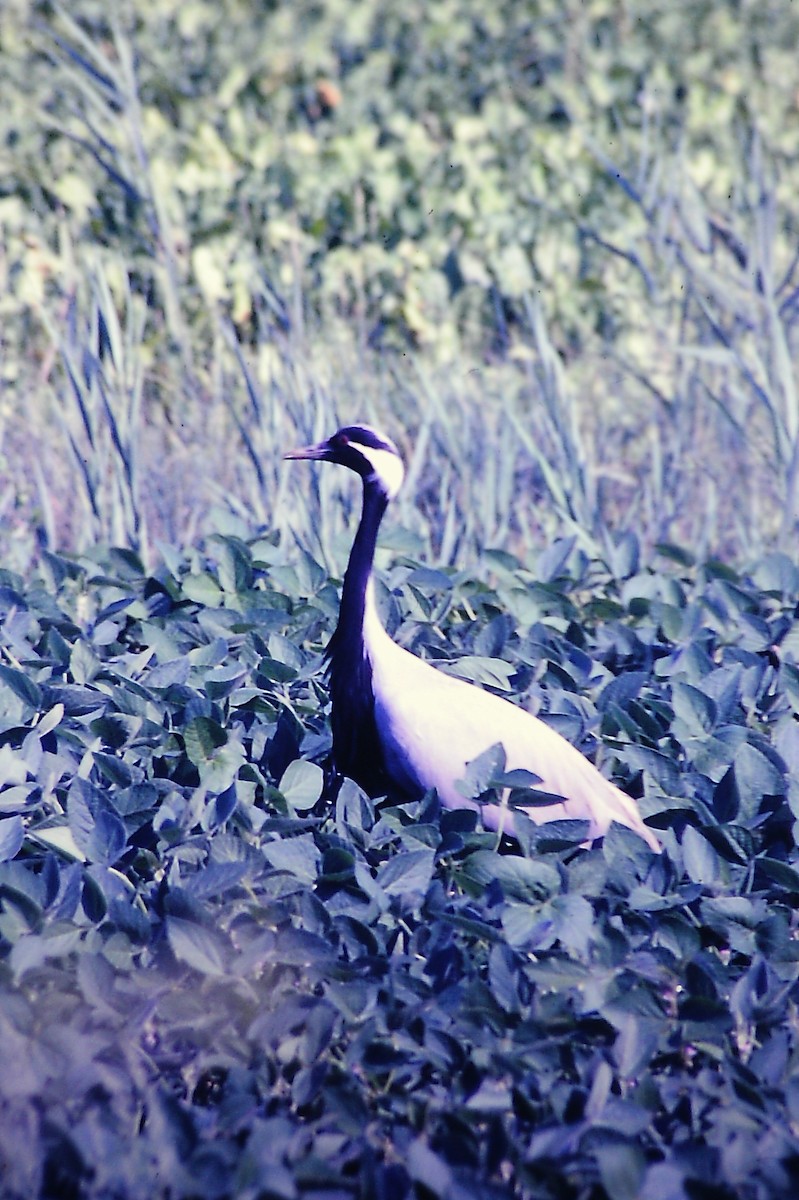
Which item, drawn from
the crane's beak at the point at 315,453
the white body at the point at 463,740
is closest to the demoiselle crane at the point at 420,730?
the white body at the point at 463,740

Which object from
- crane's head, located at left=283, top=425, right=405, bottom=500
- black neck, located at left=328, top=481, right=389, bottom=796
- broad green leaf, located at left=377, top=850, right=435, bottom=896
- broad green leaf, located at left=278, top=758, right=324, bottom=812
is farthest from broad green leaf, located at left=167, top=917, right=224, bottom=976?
→ crane's head, located at left=283, top=425, right=405, bottom=500

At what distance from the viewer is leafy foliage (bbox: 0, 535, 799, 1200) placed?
1.60 m

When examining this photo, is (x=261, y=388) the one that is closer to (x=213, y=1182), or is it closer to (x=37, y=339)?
(x=37, y=339)

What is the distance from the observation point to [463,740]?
2451 millimetres

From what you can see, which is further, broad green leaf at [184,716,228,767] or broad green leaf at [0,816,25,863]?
broad green leaf at [184,716,228,767]

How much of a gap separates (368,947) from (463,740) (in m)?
0.58

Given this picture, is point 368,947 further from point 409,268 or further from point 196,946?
point 409,268

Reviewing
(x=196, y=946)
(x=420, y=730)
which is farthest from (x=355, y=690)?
(x=196, y=946)

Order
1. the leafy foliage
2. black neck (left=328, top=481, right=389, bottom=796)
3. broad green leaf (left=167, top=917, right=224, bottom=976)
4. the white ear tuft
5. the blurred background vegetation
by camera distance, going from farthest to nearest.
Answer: the blurred background vegetation → the white ear tuft → black neck (left=328, top=481, right=389, bottom=796) → broad green leaf (left=167, top=917, right=224, bottom=976) → the leafy foliage

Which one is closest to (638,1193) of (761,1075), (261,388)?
(761,1075)

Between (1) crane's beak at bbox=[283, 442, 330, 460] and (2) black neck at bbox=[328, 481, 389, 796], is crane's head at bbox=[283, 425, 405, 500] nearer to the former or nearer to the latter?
(1) crane's beak at bbox=[283, 442, 330, 460]

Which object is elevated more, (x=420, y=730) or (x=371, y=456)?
(x=371, y=456)

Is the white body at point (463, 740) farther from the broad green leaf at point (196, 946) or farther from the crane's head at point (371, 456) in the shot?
the broad green leaf at point (196, 946)

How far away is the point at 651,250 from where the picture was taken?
5.56m
